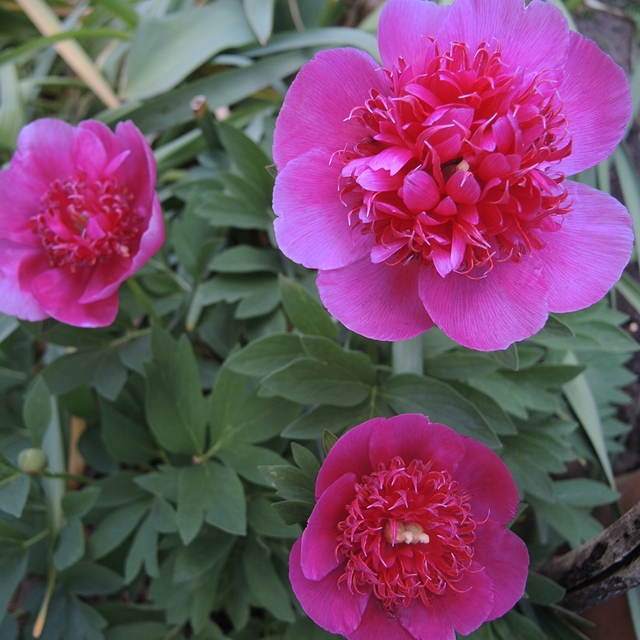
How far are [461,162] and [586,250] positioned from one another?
161 millimetres

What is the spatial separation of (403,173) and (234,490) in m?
0.51

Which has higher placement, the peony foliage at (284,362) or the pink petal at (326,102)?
the pink petal at (326,102)

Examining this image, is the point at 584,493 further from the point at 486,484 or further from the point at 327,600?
the point at 327,600

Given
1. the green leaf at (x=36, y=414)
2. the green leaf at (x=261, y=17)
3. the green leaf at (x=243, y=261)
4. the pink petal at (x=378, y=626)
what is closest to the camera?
the pink petal at (x=378, y=626)

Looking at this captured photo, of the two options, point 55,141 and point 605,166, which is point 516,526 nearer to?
point 605,166

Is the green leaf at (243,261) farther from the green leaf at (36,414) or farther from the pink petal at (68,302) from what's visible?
the green leaf at (36,414)

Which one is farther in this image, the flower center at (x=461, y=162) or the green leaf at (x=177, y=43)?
the green leaf at (x=177, y=43)

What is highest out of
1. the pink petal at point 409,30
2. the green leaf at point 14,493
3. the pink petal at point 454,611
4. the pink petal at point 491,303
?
the pink petal at point 409,30

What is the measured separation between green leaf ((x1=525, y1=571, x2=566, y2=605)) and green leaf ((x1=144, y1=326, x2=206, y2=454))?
1.73ft

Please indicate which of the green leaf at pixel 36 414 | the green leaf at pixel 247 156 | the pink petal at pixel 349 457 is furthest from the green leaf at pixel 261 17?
the pink petal at pixel 349 457

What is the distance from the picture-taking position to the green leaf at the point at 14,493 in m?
0.72

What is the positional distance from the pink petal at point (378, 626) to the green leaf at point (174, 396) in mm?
381

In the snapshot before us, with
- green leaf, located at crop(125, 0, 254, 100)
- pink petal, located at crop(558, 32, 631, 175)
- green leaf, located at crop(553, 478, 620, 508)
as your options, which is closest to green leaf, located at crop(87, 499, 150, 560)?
green leaf, located at crop(553, 478, 620, 508)

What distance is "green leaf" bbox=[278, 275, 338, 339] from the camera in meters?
0.77
